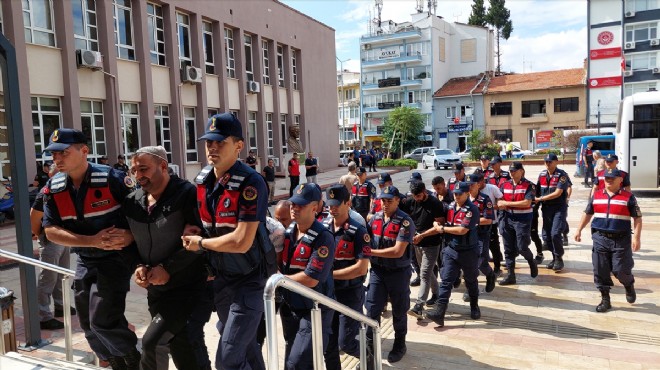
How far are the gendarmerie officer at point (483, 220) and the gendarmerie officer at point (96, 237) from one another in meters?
4.96

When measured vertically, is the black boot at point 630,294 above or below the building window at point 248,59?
below

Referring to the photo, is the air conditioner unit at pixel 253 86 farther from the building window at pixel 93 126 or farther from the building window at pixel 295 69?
the building window at pixel 93 126

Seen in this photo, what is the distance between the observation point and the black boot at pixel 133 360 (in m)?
3.85

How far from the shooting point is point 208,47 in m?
23.6

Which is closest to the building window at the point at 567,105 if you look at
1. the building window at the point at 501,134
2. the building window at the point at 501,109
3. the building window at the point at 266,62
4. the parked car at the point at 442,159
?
the building window at the point at 501,109

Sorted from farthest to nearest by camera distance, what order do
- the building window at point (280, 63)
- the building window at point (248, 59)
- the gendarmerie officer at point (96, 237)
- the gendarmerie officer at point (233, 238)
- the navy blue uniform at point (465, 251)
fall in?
the building window at point (280, 63) < the building window at point (248, 59) < the navy blue uniform at point (465, 251) < the gendarmerie officer at point (96, 237) < the gendarmerie officer at point (233, 238)

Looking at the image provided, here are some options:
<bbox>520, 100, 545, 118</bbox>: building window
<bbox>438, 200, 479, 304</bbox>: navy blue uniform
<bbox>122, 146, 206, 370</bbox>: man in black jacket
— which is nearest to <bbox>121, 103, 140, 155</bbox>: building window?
<bbox>438, 200, 479, 304</bbox>: navy blue uniform

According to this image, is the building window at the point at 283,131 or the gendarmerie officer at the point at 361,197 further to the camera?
the building window at the point at 283,131

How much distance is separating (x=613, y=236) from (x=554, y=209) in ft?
7.94

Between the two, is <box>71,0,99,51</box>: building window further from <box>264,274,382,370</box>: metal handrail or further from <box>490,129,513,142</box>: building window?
<box>490,129,513,142</box>: building window

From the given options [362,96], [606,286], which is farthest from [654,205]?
[362,96]

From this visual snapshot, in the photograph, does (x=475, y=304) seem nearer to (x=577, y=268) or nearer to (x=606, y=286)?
(x=606, y=286)

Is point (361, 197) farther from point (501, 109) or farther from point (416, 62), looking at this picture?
point (416, 62)

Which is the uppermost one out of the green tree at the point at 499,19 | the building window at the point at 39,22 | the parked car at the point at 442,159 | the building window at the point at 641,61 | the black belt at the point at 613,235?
the green tree at the point at 499,19
